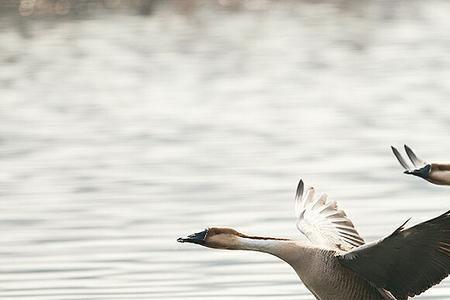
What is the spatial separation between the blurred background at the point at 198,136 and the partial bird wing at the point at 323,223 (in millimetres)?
1093

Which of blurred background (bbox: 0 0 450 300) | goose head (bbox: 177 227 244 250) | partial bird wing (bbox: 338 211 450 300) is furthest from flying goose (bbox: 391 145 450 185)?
blurred background (bbox: 0 0 450 300)

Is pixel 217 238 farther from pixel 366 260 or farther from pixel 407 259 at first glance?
pixel 407 259

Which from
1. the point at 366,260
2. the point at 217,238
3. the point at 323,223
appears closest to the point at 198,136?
the point at 323,223

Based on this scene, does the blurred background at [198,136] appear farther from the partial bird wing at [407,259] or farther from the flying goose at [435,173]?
the flying goose at [435,173]

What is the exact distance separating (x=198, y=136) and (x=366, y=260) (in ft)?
35.5

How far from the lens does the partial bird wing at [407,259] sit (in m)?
7.90

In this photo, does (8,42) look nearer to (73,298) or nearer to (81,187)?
(81,187)

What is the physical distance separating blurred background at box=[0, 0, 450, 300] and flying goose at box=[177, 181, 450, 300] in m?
2.05

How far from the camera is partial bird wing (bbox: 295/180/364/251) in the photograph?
29.5 feet

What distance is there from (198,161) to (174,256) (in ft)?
16.5

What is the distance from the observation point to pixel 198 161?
16938 mm

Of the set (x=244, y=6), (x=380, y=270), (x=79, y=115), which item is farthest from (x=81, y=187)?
(x=244, y=6)

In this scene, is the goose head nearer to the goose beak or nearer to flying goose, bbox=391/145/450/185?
the goose beak

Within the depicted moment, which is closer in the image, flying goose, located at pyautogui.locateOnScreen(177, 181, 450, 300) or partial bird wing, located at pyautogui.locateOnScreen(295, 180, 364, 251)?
flying goose, located at pyautogui.locateOnScreen(177, 181, 450, 300)
